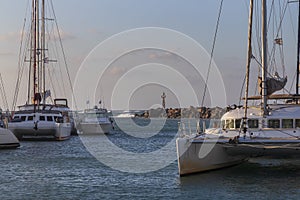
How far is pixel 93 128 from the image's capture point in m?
77.8

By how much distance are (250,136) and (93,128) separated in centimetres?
5248

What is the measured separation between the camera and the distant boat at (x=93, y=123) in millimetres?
77625

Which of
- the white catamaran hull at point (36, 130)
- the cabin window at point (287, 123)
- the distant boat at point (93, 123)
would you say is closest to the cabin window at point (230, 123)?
the cabin window at point (287, 123)

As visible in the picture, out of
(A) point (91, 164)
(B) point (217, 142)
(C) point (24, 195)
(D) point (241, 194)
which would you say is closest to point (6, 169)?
(A) point (91, 164)

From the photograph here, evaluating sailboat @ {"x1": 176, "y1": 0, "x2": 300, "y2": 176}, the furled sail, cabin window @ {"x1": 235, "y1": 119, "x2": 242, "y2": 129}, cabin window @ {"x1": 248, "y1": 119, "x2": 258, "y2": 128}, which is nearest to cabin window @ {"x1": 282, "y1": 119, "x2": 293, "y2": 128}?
sailboat @ {"x1": 176, "y1": 0, "x2": 300, "y2": 176}

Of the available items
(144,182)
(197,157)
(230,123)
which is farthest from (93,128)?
(197,157)

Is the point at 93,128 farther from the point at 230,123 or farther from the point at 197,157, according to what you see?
the point at 197,157

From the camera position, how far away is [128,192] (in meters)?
23.9

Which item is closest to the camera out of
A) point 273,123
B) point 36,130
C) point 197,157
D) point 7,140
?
point 197,157

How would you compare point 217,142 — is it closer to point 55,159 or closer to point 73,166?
point 73,166

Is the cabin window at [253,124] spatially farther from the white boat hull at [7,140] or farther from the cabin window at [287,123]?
the white boat hull at [7,140]

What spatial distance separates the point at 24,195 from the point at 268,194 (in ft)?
32.1

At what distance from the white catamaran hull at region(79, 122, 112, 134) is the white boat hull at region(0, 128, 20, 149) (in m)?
31.6

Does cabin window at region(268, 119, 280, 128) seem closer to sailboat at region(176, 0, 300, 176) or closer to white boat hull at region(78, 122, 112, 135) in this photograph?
sailboat at region(176, 0, 300, 176)
